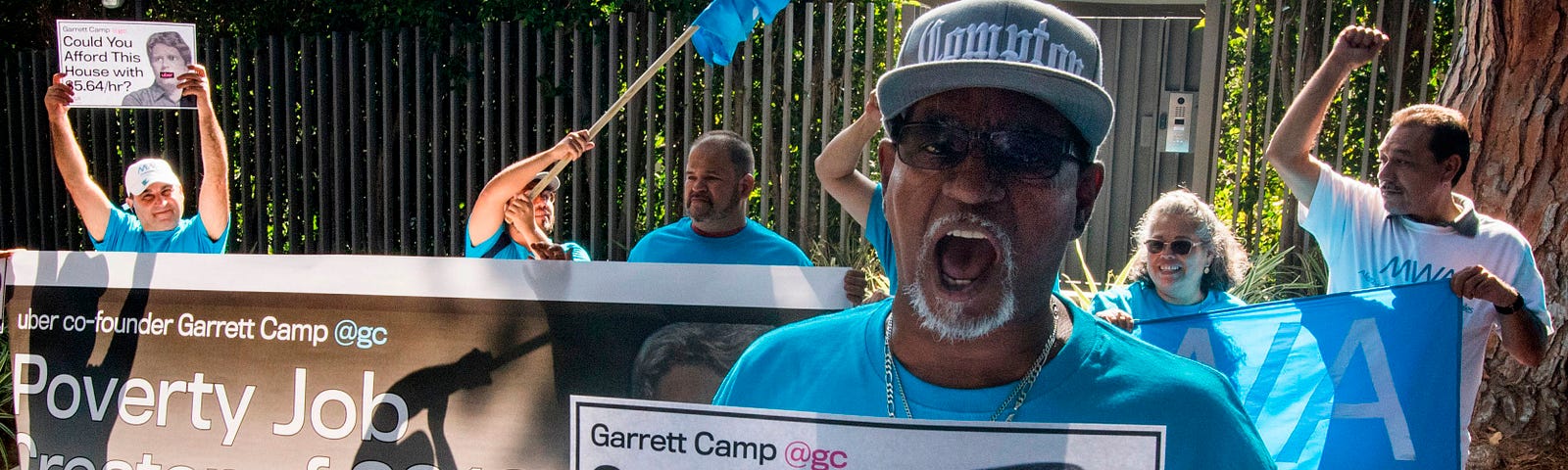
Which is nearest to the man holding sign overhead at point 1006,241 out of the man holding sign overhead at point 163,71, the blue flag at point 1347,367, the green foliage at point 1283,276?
the blue flag at point 1347,367

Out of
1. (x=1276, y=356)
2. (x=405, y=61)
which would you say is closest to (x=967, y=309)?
(x=1276, y=356)

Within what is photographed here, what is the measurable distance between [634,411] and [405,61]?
22.0ft

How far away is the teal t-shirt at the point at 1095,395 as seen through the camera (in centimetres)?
176

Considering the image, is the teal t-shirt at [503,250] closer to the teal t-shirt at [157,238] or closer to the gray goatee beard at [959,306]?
the teal t-shirt at [157,238]

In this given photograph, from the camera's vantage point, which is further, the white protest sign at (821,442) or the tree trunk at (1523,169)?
the tree trunk at (1523,169)

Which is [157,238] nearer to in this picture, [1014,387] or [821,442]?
[821,442]

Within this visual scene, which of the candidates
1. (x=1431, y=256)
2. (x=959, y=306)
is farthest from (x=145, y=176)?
(x=1431, y=256)

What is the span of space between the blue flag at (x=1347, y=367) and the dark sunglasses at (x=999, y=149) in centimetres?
150

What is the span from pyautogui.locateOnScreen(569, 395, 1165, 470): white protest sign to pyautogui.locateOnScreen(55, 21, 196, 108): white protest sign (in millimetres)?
3589

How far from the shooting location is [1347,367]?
3033 millimetres

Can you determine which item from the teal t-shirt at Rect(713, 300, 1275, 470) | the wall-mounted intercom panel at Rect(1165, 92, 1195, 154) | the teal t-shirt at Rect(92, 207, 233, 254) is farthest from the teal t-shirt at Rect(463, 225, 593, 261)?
the wall-mounted intercom panel at Rect(1165, 92, 1195, 154)

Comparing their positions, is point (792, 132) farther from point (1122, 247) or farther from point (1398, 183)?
point (1398, 183)

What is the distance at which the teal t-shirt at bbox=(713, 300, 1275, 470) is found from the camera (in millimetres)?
1761

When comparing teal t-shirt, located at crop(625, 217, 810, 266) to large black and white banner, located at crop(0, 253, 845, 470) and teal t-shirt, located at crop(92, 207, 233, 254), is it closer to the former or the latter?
large black and white banner, located at crop(0, 253, 845, 470)
